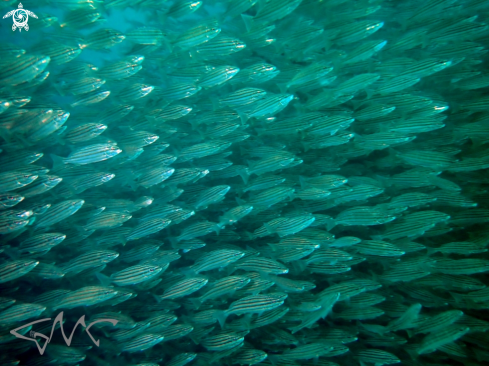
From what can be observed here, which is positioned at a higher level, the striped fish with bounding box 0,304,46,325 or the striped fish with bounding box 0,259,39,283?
the striped fish with bounding box 0,259,39,283

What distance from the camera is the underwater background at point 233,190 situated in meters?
4.18

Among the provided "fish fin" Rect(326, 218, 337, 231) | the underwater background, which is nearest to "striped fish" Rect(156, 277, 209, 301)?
the underwater background

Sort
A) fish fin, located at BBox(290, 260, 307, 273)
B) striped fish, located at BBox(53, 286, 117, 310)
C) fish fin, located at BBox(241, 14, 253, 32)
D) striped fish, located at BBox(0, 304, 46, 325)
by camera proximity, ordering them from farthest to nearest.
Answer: fish fin, located at BBox(241, 14, 253, 32), fish fin, located at BBox(290, 260, 307, 273), striped fish, located at BBox(53, 286, 117, 310), striped fish, located at BBox(0, 304, 46, 325)

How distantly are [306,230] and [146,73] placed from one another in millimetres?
4219

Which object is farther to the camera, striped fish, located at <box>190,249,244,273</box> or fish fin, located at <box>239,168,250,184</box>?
fish fin, located at <box>239,168,250,184</box>

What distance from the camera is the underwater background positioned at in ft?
13.7

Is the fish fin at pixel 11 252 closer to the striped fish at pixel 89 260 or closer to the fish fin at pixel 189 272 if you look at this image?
the striped fish at pixel 89 260

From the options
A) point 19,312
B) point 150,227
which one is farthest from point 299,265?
point 19,312

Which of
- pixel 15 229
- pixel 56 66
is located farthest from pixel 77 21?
pixel 15 229

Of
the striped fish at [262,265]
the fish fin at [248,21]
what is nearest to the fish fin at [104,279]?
the striped fish at [262,265]

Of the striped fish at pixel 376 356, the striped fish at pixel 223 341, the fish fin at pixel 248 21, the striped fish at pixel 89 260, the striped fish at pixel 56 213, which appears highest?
the fish fin at pixel 248 21

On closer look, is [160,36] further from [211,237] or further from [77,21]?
[211,237]

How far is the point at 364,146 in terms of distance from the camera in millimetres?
4844

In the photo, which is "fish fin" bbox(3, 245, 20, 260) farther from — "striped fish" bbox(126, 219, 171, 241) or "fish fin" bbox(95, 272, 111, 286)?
"striped fish" bbox(126, 219, 171, 241)
